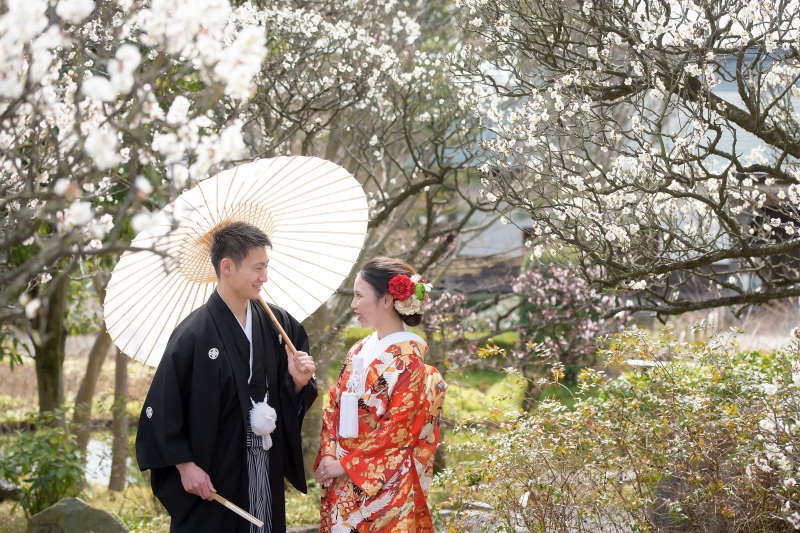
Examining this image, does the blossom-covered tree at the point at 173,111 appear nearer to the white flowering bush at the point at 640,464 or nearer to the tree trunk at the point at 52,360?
the tree trunk at the point at 52,360

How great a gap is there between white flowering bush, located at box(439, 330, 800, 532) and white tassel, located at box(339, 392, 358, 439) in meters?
0.69

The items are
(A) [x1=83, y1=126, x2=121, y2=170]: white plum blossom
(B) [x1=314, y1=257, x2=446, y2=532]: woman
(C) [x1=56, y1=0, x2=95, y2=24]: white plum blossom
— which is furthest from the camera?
(B) [x1=314, y1=257, x2=446, y2=532]: woman

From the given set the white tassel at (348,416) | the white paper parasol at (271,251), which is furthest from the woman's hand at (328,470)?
the white paper parasol at (271,251)

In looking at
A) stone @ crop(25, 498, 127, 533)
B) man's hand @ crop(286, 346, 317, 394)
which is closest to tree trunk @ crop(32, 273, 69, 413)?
stone @ crop(25, 498, 127, 533)

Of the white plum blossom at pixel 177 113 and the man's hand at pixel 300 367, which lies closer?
the white plum blossom at pixel 177 113

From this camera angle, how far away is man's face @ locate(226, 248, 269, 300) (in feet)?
10.6

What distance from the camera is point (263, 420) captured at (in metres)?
3.28

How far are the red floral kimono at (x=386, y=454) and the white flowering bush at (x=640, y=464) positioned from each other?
0.46m

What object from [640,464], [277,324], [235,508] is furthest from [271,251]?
[640,464]

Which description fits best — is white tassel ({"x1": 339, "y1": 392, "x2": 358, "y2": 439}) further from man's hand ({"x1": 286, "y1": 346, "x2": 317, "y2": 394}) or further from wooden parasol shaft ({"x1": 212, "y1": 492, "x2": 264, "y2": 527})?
wooden parasol shaft ({"x1": 212, "y1": 492, "x2": 264, "y2": 527})

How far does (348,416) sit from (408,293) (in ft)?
1.78

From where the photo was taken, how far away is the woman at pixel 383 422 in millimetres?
3367

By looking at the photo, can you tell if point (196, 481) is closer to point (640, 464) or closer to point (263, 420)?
point (263, 420)

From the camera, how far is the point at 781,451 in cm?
279
